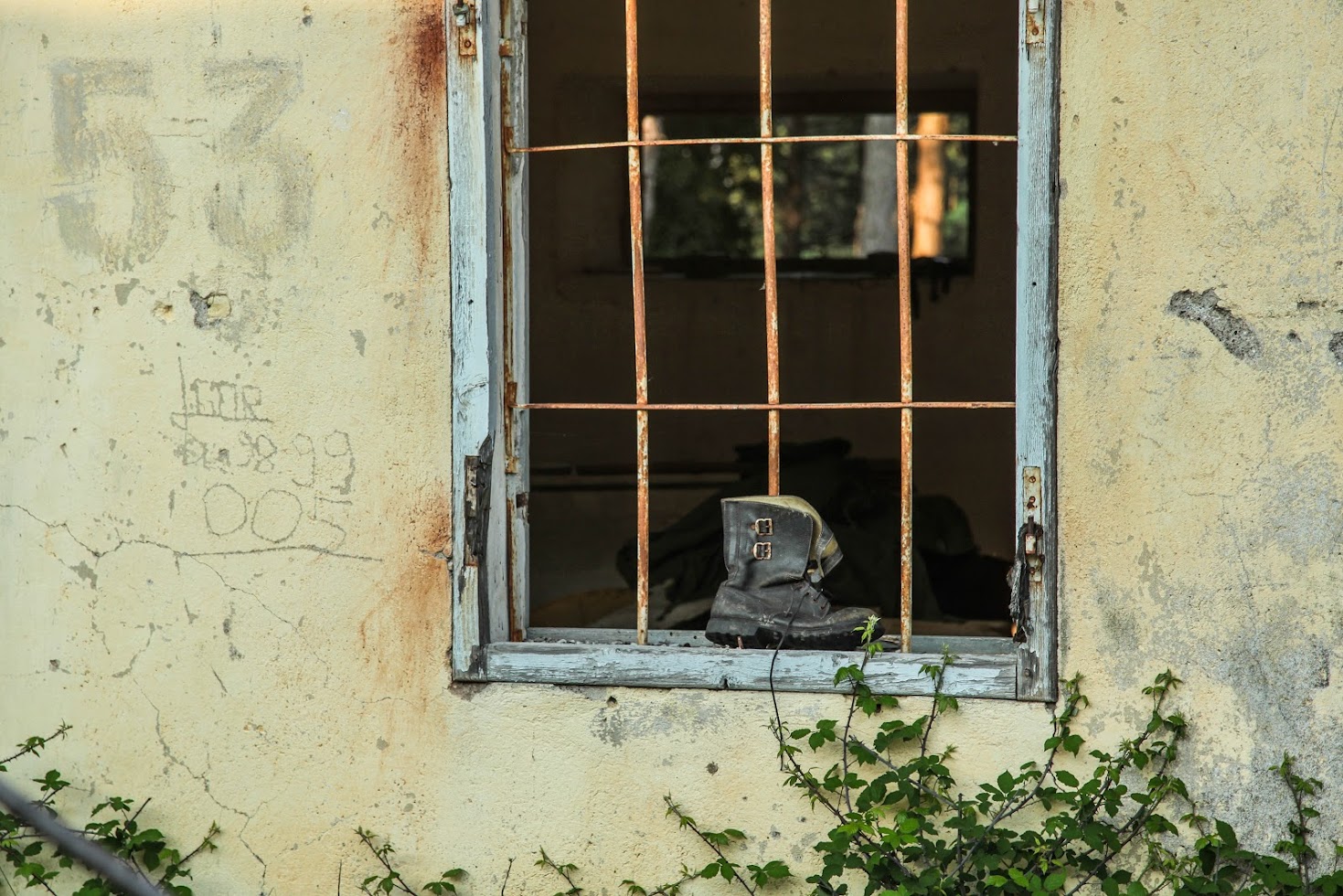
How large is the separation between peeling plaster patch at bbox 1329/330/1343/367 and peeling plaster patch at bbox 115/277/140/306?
260 centimetres

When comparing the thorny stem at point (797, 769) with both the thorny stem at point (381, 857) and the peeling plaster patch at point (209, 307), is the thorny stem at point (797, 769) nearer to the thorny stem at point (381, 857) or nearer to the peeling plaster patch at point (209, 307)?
the thorny stem at point (381, 857)

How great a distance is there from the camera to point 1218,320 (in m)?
2.51

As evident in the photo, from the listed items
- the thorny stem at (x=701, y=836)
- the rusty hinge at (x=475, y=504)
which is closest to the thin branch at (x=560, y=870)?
the thorny stem at (x=701, y=836)

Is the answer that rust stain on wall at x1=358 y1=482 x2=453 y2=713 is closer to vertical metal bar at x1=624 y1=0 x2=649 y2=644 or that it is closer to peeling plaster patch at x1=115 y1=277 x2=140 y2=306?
vertical metal bar at x1=624 y1=0 x2=649 y2=644

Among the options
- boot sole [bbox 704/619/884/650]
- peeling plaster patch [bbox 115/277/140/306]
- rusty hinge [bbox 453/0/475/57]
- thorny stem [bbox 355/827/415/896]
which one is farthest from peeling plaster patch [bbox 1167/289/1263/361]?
peeling plaster patch [bbox 115/277/140/306]

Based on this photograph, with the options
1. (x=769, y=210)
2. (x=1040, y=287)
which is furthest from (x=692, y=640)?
(x=1040, y=287)

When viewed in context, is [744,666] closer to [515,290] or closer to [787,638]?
[787,638]

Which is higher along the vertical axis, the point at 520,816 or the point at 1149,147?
the point at 1149,147

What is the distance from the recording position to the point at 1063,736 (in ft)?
8.34

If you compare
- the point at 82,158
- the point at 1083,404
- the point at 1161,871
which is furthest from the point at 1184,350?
the point at 82,158

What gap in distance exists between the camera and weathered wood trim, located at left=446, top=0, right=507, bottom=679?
9.01 ft

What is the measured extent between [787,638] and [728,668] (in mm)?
158

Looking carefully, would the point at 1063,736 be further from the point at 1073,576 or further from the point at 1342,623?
the point at 1342,623

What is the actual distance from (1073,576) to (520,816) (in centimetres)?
131
